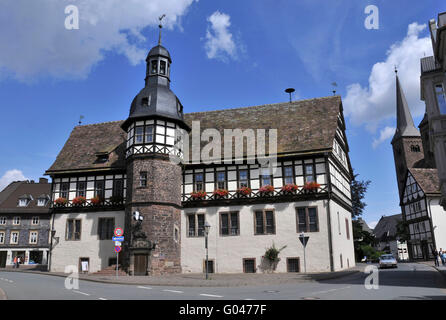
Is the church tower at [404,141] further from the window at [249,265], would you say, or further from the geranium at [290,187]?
the window at [249,265]

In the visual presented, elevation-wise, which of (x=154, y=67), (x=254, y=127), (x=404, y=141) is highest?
(x=404, y=141)

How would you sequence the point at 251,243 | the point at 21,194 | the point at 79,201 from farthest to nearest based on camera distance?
the point at 21,194
the point at 79,201
the point at 251,243

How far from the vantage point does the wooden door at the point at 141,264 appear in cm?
2569

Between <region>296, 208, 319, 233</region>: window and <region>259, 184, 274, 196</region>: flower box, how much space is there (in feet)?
7.25

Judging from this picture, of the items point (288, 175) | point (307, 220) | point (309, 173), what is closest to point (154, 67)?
point (288, 175)

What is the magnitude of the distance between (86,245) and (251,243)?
42.6 ft

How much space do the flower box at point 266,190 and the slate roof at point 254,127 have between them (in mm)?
2738

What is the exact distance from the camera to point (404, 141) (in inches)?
3095

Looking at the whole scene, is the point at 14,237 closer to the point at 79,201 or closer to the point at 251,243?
the point at 79,201

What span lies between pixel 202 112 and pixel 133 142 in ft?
29.4

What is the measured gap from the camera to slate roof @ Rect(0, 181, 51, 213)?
53.1 m

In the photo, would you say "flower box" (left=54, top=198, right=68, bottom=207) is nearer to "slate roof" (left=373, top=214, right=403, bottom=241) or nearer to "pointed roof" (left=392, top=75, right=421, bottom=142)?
"pointed roof" (left=392, top=75, right=421, bottom=142)
